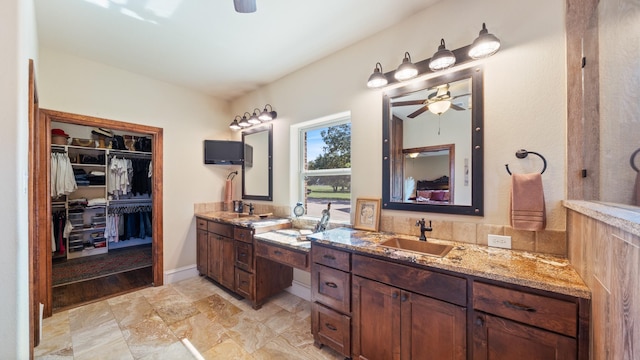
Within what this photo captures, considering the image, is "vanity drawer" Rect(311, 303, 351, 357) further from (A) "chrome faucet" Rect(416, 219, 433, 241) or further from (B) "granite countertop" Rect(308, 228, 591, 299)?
(A) "chrome faucet" Rect(416, 219, 433, 241)

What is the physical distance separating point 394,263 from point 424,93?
135 cm

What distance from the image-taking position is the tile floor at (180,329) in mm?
1891

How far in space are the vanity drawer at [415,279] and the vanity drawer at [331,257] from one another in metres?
0.07

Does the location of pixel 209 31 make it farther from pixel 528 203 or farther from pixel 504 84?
pixel 528 203

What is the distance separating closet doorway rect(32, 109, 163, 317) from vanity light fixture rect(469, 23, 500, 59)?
3490mm

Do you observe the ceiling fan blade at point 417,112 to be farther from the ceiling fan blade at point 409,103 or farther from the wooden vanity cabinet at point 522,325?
the wooden vanity cabinet at point 522,325

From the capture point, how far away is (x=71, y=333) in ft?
6.93

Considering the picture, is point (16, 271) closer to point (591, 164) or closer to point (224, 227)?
point (224, 227)

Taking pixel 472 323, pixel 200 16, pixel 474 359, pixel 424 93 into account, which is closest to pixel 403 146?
pixel 424 93

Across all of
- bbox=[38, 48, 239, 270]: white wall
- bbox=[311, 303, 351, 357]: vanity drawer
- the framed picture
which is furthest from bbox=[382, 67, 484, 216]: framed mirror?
bbox=[38, 48, 239, 270]: white wall

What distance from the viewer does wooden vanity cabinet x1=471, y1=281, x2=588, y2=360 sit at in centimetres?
102

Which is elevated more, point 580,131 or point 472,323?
point 580,131

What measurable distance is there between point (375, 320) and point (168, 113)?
11.4ft

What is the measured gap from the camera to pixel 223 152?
361 centimetres
